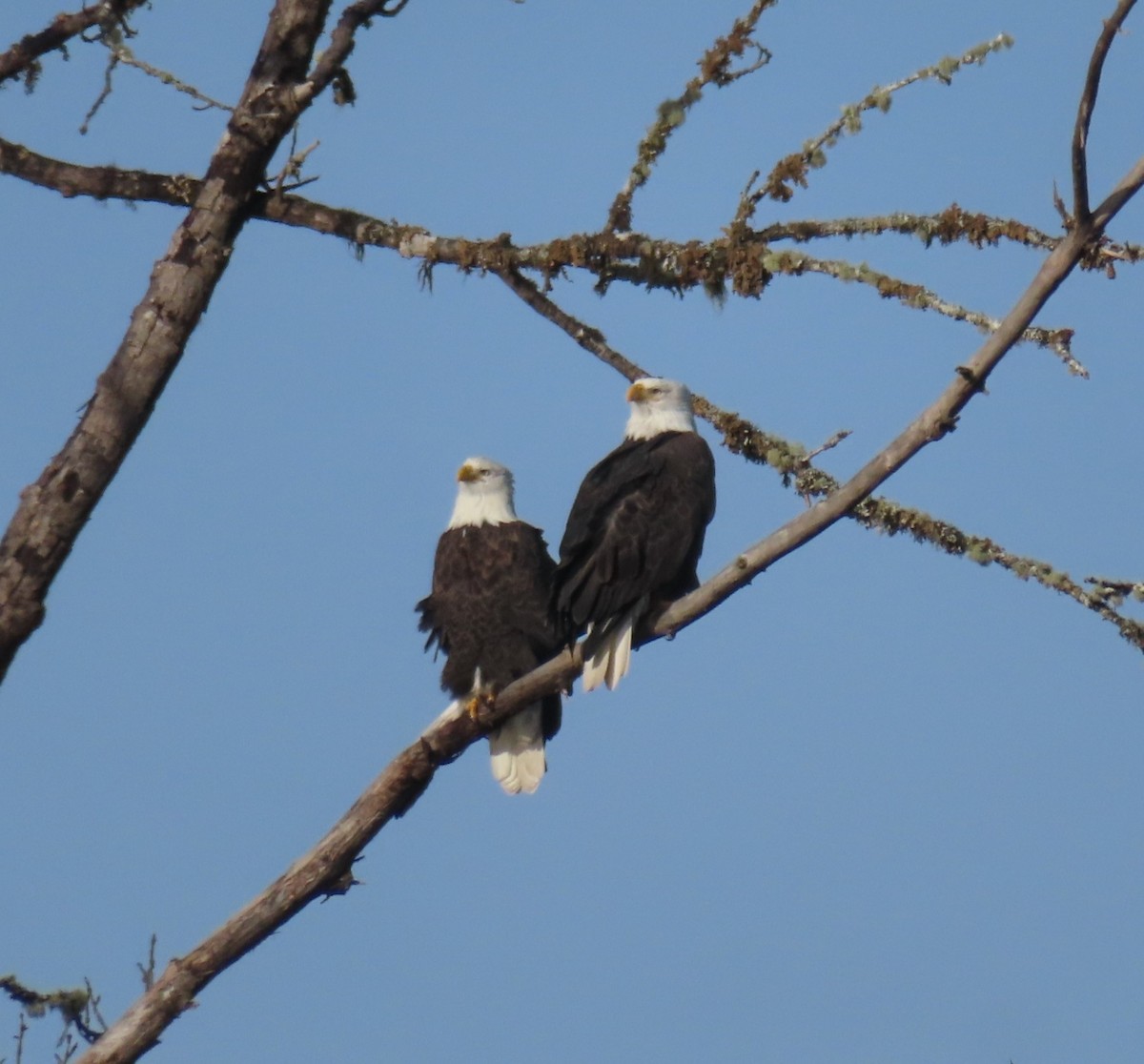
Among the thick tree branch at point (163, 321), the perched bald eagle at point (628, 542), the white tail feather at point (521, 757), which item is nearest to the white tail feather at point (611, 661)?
the perched bald eagle at point (628, 542)

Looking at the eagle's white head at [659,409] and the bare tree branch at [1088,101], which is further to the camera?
the eagle's white head at [659,409]

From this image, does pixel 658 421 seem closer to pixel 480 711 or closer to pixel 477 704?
pixel 477 704

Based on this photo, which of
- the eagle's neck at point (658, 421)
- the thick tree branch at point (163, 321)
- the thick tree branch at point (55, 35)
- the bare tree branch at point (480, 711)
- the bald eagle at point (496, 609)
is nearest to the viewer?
the bare tree branch at point (480, 711)

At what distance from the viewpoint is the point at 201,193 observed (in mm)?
4766

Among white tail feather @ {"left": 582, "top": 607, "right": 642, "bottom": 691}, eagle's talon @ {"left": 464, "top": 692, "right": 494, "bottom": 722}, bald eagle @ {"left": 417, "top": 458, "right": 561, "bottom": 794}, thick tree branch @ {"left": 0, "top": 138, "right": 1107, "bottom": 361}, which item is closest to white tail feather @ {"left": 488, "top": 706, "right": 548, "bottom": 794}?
bald eagle @ {"left": 417, "top": 458, "right": 561, "bottom": 794}

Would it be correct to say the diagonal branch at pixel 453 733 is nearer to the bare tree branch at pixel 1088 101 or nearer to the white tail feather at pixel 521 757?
the bare tree branch at pixel 1088 101

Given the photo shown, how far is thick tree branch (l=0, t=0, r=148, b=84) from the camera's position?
484cm

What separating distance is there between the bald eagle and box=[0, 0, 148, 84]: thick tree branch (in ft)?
7.09

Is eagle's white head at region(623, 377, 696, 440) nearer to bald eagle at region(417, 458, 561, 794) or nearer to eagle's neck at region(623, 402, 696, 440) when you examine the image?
eagle's neck at region(623, 402, 696, 440)

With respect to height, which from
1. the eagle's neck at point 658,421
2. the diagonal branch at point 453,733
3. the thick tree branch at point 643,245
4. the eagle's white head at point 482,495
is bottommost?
the diagonal branch at point 453,733

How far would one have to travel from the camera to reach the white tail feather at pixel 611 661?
523cm

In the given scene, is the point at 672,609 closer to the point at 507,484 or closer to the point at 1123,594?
the point at 1123,594

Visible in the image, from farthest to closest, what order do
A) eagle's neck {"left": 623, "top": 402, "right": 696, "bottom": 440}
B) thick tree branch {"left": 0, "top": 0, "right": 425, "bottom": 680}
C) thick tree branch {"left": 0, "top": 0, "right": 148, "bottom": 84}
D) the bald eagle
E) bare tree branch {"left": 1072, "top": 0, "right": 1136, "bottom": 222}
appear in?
eagle's neck {"left": 623, "top": 402, "right": 696, "bottom": 440}, the bald eagle, thick tree branch {"left": 0, "top": 0, "right": 148, "bottom": 84}, thick tree branch {"left": 0, "top": 0, "right": 425, "bottom": 680}, bare tree branch {"left": 1072, "top": 0, "right": 1136, "bottom": 222}

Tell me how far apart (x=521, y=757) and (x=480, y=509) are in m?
0.91
